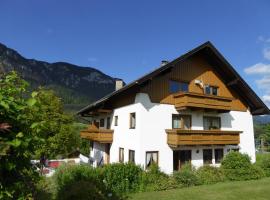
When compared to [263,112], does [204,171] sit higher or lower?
lower

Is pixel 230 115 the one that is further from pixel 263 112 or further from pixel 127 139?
pixel 127 139

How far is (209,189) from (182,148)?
17.9ft

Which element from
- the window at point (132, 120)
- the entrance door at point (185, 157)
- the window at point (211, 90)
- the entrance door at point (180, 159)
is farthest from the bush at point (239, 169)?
the window at point (132, 120)

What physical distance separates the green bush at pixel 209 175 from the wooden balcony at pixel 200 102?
5.06 metres

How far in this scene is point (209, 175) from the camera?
21.0 m

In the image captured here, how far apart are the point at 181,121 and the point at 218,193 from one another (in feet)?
26.6

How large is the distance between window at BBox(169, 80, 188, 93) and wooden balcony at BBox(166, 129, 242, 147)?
3873 millimetres

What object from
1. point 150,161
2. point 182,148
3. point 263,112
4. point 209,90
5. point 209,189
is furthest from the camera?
point 263,112

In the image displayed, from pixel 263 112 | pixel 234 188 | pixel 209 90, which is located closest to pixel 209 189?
pixel 234 188

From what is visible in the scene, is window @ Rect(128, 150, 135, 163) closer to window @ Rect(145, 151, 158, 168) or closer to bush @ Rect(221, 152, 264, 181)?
window @ Rect(145, 151, 158, 168)

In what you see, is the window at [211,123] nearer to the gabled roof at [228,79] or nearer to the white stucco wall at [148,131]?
the white stucco wall at [148,131]

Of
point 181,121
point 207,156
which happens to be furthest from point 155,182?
point 207,156

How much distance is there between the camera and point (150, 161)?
21422mm

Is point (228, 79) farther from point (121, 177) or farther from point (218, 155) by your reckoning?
point (121, 177)
